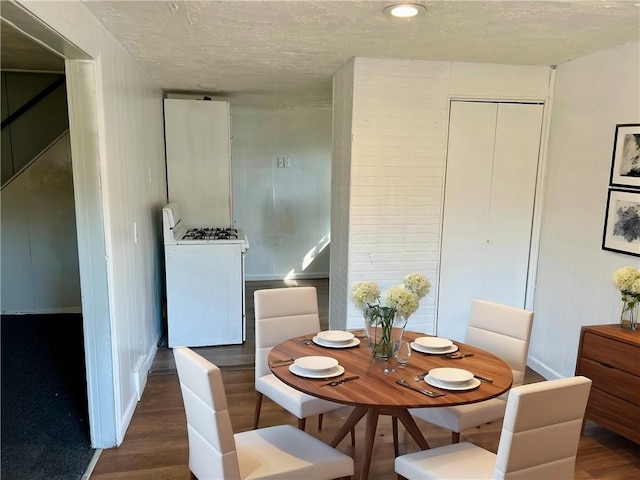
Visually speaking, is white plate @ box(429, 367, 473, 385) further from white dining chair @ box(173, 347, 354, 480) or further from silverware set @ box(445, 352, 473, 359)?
white dining chair @ box(173, 347, 354, 480)

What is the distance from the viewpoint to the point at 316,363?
1990 mm

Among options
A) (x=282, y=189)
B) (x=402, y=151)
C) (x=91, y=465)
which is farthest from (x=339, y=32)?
(x=282, y=189)

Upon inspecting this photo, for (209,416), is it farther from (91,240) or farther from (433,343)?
(91,240)

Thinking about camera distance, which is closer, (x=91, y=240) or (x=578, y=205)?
(x=91, y=240)

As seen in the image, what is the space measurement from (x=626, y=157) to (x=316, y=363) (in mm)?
2388

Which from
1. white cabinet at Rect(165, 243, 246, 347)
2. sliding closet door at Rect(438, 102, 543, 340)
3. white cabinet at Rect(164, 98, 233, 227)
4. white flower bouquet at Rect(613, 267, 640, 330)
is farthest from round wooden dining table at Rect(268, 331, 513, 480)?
white cabinet at Rect(164, 98, 233, 227)

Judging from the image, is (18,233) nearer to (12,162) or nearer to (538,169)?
(12,162)

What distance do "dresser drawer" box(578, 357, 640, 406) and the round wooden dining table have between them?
91cm

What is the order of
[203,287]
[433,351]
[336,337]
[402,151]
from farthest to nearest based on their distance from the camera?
[203,287], [402,151], [336,337], [433,351]

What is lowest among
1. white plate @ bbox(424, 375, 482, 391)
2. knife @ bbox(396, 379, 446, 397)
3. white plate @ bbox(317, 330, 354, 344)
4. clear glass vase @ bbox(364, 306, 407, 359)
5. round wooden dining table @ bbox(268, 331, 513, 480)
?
round wooden dining table @ bbox(268, 331, 513, 480)

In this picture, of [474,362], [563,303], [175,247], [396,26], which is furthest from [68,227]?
[563,303]

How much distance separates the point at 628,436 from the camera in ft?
8.14

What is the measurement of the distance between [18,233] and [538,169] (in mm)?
5041

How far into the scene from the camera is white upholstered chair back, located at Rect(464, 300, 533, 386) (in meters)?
2.40
